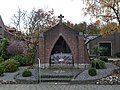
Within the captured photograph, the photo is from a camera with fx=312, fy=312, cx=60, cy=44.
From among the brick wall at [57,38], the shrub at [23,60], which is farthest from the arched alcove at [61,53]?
the shrub at [23,60]

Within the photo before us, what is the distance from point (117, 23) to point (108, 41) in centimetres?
2693

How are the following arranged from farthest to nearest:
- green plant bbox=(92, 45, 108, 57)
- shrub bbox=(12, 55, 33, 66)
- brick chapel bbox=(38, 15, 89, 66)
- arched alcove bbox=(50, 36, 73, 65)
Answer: green plant bbox=(92, 45, 108, 57)
shrub bbox=(12, 55, 33, 66)
arched alcove bbox=(50, 36, 73, 65)
brick chapel bbox=(38, 15, 89, 66)

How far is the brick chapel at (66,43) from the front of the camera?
29484mm

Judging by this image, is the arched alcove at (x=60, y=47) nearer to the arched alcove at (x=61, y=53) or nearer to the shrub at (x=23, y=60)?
the arched alcove at (x=61, y=53)

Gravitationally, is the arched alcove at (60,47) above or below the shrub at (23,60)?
above

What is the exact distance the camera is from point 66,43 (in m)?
30.1

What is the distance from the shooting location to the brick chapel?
29.5 metres

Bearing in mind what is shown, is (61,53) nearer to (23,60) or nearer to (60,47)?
(60,47)

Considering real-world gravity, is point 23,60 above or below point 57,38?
below

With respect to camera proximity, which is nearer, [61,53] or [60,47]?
[61,53]

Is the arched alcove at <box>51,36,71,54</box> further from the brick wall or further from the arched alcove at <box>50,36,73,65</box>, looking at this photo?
the brick wall

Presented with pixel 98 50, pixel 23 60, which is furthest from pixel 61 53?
pixel 98 50

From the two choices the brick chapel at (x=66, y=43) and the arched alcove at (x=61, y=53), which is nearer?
the brick chapel at (x=66, y=43)

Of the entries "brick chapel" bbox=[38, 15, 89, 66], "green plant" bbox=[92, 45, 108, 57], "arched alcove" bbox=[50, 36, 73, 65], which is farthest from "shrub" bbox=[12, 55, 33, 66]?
"green plant" bbox=[92, 45, 108, 57]
